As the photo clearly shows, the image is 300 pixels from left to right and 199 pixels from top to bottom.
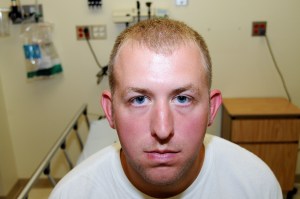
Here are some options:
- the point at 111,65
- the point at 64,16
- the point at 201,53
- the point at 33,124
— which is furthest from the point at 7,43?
the point at 201,53

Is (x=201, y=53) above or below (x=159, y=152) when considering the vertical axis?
above

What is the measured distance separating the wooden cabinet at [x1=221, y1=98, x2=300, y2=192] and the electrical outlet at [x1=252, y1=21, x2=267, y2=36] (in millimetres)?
564

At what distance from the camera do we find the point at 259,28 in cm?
234

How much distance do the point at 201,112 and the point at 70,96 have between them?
6.40 ft

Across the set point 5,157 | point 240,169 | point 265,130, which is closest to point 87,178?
point 240,169

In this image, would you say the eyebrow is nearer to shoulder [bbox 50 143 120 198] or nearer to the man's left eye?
the man's left eye

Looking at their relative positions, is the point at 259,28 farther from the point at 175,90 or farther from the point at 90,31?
the point at 175,90

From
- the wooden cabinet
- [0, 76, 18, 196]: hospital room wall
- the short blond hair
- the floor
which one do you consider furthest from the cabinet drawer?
[0, 76, 18, 196]: hospital room wall

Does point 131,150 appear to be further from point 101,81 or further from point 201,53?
point 101,81

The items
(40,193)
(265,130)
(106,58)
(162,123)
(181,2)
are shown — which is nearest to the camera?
(162,123)

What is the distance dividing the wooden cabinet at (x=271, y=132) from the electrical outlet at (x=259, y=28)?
564 millimetres

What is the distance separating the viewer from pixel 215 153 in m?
0.92

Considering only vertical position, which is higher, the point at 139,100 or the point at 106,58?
the point at 139,100

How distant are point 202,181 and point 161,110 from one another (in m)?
0.31
